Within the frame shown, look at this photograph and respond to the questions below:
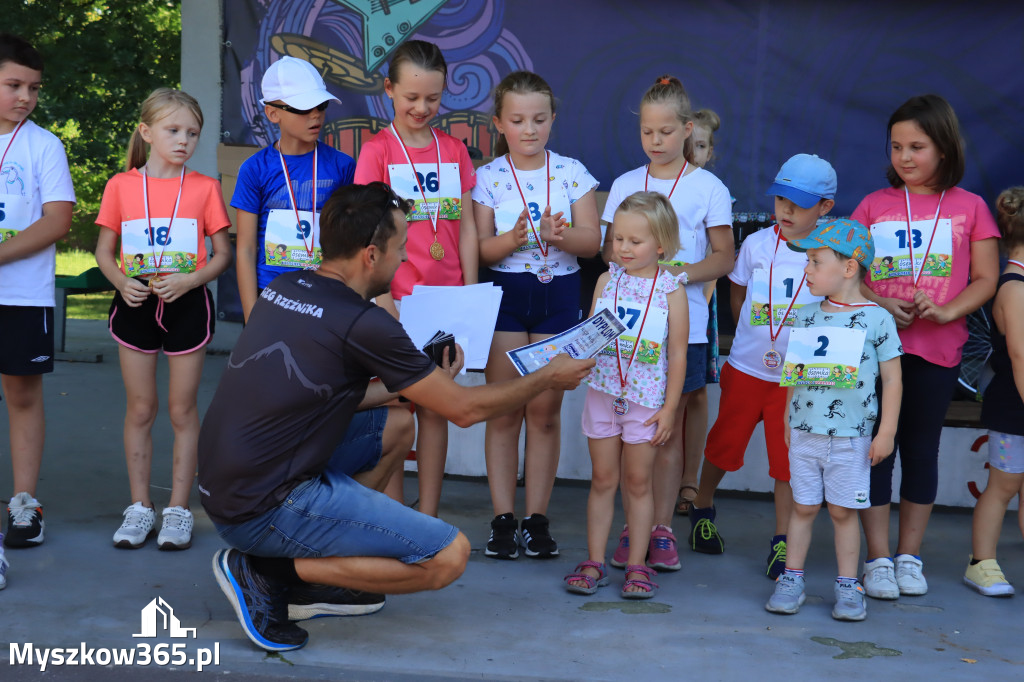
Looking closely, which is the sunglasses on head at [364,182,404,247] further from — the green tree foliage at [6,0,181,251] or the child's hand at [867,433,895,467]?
the green tree foliage at [6,0,181,251]

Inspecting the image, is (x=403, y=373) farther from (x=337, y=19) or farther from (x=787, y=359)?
(x=337, y=19)

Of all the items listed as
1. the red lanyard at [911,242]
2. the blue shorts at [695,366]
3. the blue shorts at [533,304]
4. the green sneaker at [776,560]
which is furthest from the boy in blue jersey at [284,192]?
the red lanyard at [911,242]

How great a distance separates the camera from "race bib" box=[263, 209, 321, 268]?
3.75 meters

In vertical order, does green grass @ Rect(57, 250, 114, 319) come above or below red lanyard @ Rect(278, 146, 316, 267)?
below

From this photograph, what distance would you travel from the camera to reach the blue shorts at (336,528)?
9.43 ft

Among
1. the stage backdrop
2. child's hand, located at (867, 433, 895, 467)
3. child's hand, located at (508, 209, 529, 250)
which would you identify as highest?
the stage backdrop

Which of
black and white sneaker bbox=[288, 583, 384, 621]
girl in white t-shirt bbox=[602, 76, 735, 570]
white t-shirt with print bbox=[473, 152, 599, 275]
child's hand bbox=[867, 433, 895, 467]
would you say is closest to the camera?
black and white sneaker bbox=[288, 583, 384, 621]

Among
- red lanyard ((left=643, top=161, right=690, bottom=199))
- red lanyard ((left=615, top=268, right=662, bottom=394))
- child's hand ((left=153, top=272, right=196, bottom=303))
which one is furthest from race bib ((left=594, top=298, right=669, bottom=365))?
child's hand ((left=153, top=272, right=196, bottom=303))

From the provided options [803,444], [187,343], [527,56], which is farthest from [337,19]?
[803,444]

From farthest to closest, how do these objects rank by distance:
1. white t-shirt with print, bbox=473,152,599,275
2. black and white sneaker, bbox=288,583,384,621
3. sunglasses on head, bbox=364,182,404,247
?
white t-shirt with print, bbox=473,152,599,275 → black and white sneaker, bbox=288,583,384,621 → sunglasses on head, bbox=364,182,404,247

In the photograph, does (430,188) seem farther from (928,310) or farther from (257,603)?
(928,310)

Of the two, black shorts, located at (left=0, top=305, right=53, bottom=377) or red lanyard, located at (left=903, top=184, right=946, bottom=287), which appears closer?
red lanyard, located at (left=903, top=184, right=946, bottom=287)

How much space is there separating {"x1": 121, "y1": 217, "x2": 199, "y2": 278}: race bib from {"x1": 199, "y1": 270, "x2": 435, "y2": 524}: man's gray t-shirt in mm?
1108

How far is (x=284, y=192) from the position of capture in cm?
377
